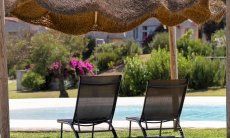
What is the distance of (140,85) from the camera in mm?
22125

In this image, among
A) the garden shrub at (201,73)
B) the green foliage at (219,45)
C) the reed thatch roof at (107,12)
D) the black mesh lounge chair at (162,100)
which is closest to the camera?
the reed thatch roof at (107,12)

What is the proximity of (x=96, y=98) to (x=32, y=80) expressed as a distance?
19.0 m

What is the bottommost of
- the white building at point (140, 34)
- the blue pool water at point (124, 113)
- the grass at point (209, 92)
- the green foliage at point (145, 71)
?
the grass at point (209, 92)

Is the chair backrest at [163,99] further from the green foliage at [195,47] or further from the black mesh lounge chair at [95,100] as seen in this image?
the green foliage at [195,47]

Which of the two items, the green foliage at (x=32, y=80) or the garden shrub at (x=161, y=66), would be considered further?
the green foliage at (x=32, y=80)

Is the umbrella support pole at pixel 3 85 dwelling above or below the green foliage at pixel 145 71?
above

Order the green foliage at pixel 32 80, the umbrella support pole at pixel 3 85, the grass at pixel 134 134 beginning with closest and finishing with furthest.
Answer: the umbrella support pole at pixel 3 85, the grass at pixel 134 134, the green foliage at pixel 32 80

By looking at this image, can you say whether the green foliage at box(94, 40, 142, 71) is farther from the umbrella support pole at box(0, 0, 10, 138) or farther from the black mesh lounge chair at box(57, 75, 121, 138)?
the umbrella support pole at box(0, 0, 10, 138)

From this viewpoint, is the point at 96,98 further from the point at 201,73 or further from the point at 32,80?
the point at 32,80

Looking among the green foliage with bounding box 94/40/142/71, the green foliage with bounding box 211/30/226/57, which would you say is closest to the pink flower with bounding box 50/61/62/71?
the green foliage with bounding box 94/40/142/71

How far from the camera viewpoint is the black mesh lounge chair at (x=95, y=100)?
7.86 m

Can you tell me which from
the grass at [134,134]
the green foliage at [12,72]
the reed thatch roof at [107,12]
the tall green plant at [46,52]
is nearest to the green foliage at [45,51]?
the tall green plant at [46,52]

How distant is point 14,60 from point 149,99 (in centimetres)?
2395

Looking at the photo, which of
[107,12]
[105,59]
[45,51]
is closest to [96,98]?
[107,12]
